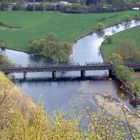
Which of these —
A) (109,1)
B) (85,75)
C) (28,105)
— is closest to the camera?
(28,105)

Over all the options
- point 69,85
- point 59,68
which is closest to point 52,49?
point 59,68

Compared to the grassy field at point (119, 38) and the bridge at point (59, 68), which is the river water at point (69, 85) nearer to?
the bridge at point (59, 68)

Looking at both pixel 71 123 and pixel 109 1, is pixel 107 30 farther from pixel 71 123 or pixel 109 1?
pixel 71 123

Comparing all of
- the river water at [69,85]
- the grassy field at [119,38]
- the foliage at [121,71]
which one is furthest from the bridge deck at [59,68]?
the grassy field at [119,38]

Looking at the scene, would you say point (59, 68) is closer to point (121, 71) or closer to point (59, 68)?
point (59, 68)

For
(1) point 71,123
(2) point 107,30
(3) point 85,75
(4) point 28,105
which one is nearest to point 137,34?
(2) point 107,30

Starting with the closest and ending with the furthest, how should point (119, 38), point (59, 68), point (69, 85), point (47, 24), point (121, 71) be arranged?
1. point (69, 85)
2. point (121, 71)
3. point (59, 68)
4. point (119, 38)
5. point (47, 24)

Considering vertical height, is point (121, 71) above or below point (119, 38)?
above
